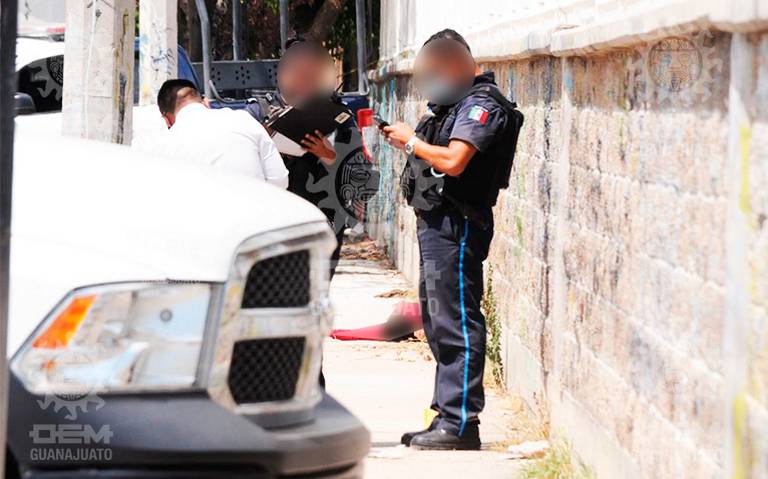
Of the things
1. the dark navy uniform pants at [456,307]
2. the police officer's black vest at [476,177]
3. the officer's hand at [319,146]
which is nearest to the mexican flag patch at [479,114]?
the police officer's black vest at [476,177]

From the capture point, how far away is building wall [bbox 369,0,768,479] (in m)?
3.96

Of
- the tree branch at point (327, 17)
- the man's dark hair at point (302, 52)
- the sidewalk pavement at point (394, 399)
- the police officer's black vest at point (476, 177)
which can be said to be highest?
the tree branch at point (327, 17)

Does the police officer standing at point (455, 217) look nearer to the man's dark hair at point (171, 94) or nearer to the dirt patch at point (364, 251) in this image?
the man's dark hair at point (171, 94)

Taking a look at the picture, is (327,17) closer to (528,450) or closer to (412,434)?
(412,434)

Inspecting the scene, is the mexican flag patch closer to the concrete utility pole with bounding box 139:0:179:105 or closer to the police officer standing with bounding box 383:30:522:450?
the police officer standing with bounding box 383:30:522:450

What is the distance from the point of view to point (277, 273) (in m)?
3.51

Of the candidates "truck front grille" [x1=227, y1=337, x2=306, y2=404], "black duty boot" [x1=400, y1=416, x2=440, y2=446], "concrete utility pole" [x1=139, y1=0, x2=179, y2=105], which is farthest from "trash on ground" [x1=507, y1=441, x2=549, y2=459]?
"concrete utility pole" [x1=139, y1=0, x2=179, y2=105]

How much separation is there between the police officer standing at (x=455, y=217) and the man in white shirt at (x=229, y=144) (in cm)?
57

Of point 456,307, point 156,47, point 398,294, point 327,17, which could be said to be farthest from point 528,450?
point 327,17

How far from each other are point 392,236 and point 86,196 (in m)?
12.3

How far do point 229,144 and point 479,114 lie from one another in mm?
1116

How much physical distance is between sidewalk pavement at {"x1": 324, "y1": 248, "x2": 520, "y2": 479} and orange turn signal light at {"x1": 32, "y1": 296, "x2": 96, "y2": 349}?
3.30 metres

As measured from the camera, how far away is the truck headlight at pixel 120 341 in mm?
3199

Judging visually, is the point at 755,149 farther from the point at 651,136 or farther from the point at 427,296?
the point at 427,296
